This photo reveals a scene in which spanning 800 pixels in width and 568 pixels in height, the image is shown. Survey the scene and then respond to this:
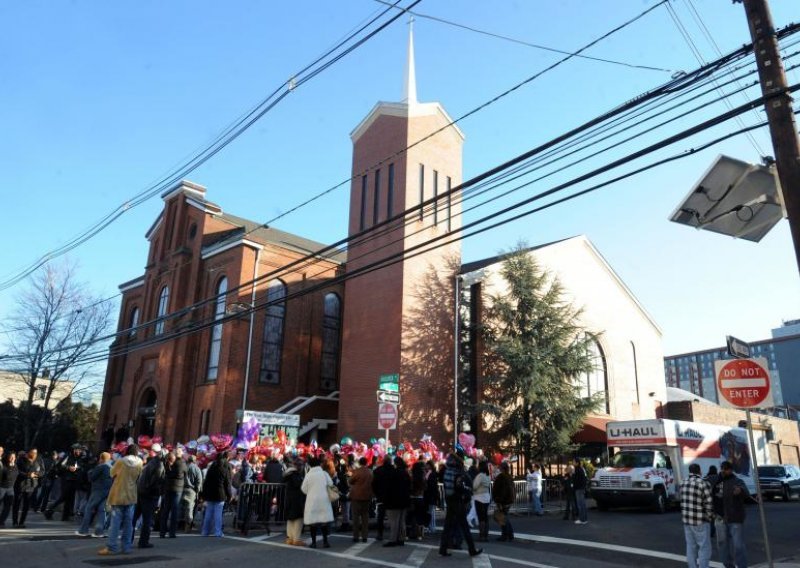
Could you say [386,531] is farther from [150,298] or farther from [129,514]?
[150,298]

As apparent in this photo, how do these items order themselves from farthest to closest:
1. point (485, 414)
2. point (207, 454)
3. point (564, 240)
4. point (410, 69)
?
1. point (564, 240)
2. point (410, 69)
3. point (485, 414)
4. point (207, 454)

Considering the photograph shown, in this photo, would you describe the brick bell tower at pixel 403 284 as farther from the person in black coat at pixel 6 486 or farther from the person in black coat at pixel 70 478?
the person in black coat at pixel 6 486

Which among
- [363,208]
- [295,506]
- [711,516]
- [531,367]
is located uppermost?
[363,208]

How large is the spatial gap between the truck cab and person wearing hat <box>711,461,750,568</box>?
8832mm

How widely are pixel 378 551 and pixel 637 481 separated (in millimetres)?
11383

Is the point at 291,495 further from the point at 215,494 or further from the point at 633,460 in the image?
the point at 633,460

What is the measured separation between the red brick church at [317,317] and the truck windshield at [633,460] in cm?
699

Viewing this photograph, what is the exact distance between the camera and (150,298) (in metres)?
34.1

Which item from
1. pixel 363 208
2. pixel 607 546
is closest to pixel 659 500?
pixel 607 546

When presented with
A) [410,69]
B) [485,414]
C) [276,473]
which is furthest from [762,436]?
[276,473]

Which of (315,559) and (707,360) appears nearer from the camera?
(315,559)

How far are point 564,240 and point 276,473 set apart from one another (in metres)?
23.3

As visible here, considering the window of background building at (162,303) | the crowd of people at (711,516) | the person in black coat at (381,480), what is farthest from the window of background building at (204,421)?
the crowd of people at (711,516)

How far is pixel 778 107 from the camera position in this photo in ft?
22.7
